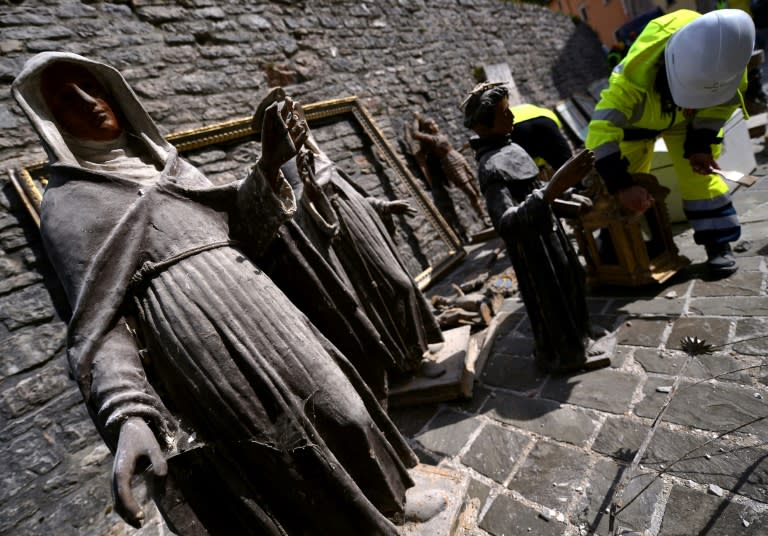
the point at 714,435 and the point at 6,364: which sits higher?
the point at 6,364

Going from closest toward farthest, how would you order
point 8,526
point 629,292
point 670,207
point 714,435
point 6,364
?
1. point 714,435
2. point 8,526
3. point 6,364
4. point 629,292
5. point 670,207

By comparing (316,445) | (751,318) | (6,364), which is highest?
(6,364)

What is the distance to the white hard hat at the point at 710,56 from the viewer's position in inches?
90.8

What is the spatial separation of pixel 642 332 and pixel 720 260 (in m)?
1.05

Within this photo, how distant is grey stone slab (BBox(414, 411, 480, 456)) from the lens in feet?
7.28

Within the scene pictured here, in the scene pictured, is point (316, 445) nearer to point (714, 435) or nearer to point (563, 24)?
point (714, 435)

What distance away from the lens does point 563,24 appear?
10.7m

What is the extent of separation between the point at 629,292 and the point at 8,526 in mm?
5099

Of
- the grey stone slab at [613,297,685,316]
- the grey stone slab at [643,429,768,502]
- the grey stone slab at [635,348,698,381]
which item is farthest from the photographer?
the grey stone slab at [613,297,685,316]

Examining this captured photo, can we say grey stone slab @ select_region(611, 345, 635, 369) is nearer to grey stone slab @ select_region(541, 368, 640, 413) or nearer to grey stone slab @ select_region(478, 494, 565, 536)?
grey stone slab @ select_region(541, 368, 640, 413)

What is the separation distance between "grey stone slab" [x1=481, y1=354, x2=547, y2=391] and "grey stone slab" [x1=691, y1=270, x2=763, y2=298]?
1409 millimetres

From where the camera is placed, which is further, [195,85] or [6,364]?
[195,85]

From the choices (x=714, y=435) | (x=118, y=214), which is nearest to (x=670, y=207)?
(x=714, y=435)

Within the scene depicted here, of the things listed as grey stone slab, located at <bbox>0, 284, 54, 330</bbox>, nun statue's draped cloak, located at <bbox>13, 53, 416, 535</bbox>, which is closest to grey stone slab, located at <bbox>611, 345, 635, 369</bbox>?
nun statue's draped cloak, located at <bbox>13, 53, 416, 535</bbox>
